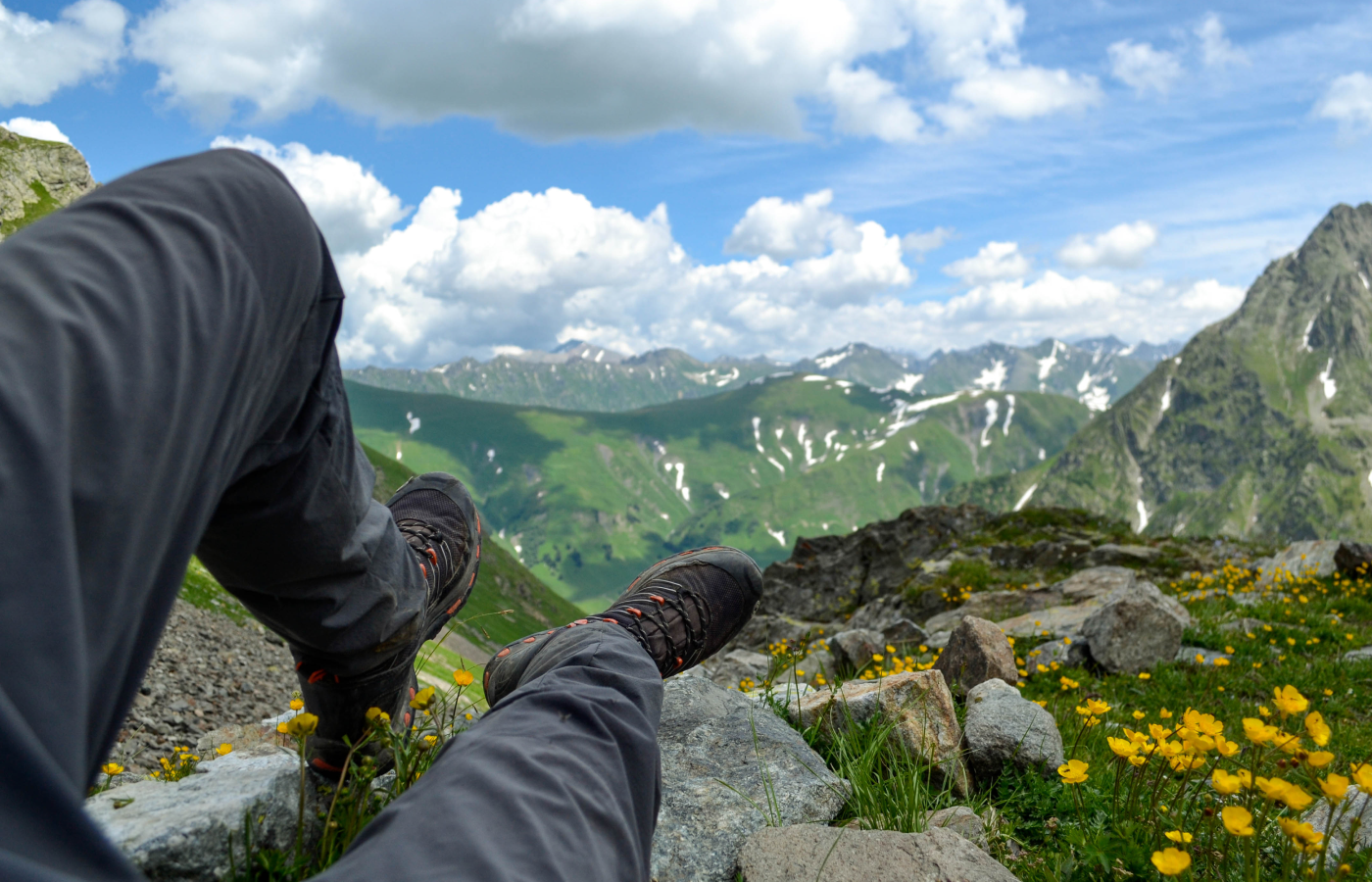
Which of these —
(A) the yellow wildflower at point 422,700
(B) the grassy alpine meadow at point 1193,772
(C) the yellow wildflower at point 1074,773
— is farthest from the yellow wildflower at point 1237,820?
(A) the yellow wildflower at point 422,700

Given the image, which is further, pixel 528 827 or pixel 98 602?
pixel 528 827

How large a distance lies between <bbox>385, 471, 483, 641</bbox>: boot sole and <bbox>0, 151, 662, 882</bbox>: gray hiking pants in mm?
1303

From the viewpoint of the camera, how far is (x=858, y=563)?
2711cm

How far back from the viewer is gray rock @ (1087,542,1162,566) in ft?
55.1

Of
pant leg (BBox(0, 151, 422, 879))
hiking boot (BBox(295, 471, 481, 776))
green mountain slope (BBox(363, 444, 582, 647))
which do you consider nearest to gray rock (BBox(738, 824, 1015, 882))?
hiking boot (BBox(295, 471, 481, 776))

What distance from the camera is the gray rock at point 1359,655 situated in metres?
7.64

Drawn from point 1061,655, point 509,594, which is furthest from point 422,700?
point 509,594

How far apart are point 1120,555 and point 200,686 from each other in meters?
19.1

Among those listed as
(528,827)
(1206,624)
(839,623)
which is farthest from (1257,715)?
(839,623)

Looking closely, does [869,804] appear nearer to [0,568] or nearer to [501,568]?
[0,568]

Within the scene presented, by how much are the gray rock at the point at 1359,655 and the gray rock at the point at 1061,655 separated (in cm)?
243

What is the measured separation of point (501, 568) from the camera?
124 m

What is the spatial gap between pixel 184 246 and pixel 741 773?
3410mm

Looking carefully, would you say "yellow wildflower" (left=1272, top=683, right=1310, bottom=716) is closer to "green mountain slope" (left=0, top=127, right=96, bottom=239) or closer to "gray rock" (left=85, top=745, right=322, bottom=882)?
"gray rock" (left=85, top=745, right=322, bottom=882)
